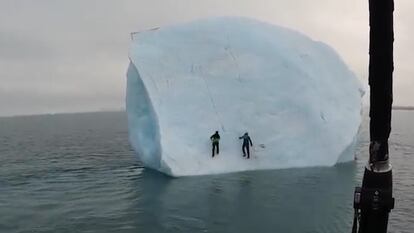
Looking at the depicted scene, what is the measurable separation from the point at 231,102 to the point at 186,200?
18.0 feet

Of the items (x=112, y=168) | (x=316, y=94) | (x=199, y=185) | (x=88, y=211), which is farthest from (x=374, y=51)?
(x=112, y=168)

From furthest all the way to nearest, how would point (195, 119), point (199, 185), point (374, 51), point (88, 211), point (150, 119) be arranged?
point (150, 119)
point (195, 119)
point (199, 185)
point (88, 211)
point (374, 51)

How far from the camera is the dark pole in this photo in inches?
99.0

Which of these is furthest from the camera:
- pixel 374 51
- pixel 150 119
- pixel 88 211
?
pixel 150 119

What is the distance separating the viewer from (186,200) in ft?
40.2

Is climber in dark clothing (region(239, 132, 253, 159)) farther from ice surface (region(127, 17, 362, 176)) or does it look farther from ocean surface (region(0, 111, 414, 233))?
ocean surface (region(0, 111, 414, 233))

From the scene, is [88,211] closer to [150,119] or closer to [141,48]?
[150,119]

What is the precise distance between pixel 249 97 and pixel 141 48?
4520 millimetres

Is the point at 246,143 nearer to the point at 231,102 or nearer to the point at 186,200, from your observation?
the point at 231,102

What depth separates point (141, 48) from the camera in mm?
17609

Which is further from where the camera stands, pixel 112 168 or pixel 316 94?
pixel 112 168

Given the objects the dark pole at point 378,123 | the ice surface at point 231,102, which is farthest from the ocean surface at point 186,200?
the dark pole at point 378,123

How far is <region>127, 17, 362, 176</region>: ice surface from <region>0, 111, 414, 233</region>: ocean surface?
0.84 meters

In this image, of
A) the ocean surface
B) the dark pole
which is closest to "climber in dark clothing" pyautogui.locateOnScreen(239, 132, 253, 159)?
the ocean surface
